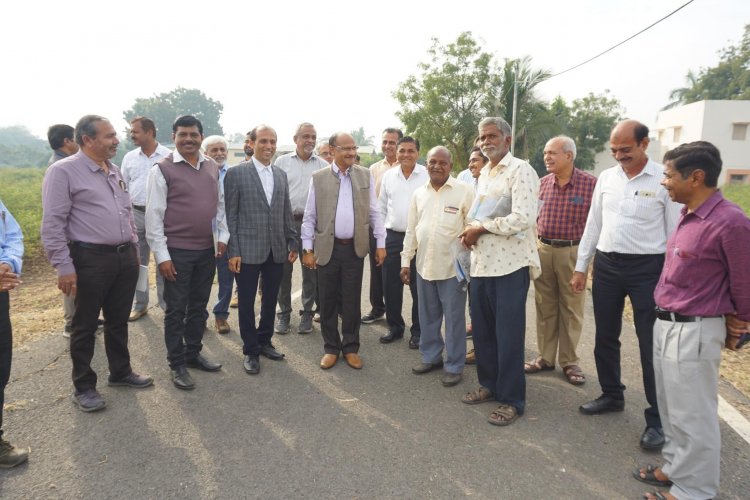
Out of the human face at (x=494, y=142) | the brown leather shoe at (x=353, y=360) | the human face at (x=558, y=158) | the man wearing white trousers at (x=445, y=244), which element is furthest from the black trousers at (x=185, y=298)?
the human face at (x=558, y=158)

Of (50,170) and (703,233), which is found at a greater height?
(50,170)

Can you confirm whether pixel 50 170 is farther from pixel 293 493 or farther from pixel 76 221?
pixel 293 493

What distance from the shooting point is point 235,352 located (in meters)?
4.77

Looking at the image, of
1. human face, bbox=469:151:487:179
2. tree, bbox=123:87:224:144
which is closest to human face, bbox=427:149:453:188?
human face, bbox=469:151:487:179

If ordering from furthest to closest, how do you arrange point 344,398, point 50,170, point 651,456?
1. point 344,398
2. point 50,170
3. point 651,456

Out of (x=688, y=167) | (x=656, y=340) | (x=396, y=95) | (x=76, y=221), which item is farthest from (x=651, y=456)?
(x=396, y=95)

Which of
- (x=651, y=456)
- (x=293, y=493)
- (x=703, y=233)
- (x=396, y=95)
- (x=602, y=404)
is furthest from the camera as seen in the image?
(x=396, y=95)

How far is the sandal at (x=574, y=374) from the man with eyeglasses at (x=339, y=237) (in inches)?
74.7

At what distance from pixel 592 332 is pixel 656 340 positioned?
9.54 ft

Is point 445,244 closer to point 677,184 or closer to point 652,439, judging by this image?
point 677,184

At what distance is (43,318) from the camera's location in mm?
5582

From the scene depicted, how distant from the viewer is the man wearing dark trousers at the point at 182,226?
386 cm

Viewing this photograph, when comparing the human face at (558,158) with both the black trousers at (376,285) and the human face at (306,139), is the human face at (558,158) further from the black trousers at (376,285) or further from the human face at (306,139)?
the human face at (306,139)

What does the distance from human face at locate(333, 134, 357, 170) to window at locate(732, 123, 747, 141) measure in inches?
1481
